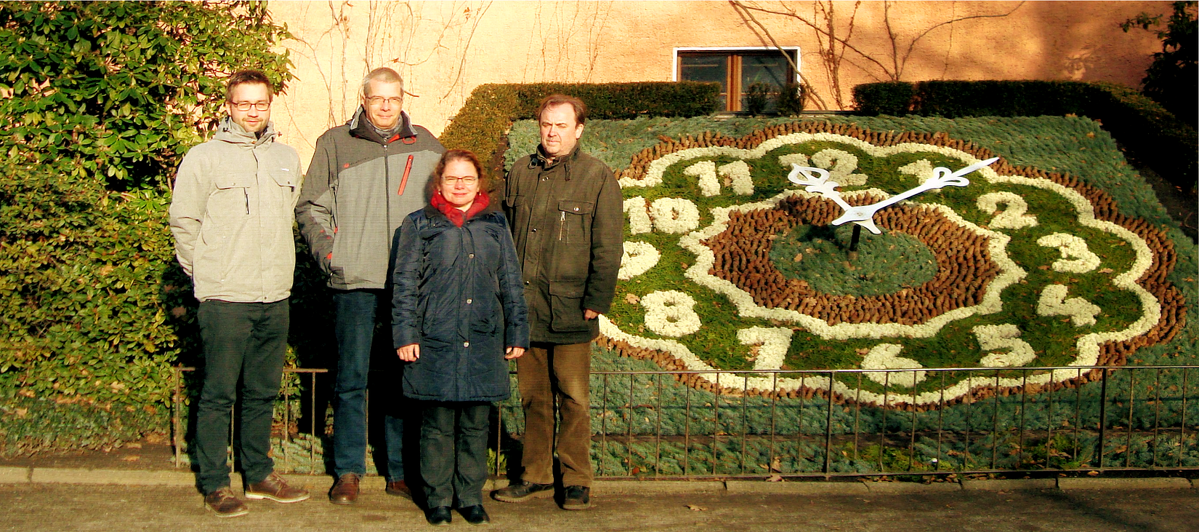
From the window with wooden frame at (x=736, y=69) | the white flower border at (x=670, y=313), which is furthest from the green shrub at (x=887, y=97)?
the white flower border at (x=670, y=313)

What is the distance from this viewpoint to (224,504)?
438 cm

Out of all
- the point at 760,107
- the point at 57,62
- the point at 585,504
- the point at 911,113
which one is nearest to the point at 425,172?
the point at 585,504

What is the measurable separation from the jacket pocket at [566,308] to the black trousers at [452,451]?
0.52 m

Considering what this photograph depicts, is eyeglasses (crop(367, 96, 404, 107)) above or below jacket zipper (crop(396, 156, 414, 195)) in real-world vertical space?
above

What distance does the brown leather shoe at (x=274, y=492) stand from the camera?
4.58 metres

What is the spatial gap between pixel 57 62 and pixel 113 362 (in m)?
3.20

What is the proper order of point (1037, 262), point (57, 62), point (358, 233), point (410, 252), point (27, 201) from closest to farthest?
point (410, 252), point (358, 233), point (27, 201), point (57, 62), point (1037, 262)

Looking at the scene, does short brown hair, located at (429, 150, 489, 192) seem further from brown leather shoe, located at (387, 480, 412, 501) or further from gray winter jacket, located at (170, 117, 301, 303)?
brown leather shoe, located at (387, 480, 412, 501)

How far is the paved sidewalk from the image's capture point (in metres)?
4.37

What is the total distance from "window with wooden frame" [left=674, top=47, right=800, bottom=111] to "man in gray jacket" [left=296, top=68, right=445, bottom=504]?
7911 mm

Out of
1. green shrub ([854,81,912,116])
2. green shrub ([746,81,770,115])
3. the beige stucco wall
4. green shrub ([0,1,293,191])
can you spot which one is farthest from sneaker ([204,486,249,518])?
green shrub ([854,81,912,116])

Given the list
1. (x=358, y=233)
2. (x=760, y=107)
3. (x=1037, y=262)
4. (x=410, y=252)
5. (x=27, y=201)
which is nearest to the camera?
(x=410, y=252)

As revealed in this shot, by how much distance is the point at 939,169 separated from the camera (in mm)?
8711

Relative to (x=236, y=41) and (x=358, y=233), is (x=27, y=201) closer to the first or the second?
(x=358, y=233)
